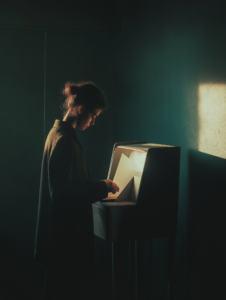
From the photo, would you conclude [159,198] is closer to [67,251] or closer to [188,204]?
[188,204]

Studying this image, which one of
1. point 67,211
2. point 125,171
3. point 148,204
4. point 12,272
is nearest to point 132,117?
point 125,171

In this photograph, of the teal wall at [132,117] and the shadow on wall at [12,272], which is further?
the shadow on wall at [12,272]

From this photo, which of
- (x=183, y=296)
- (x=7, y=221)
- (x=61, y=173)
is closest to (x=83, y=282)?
(x=7, y=221)

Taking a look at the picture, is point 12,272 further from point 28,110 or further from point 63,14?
point 63,14

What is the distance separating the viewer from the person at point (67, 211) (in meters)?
1.73

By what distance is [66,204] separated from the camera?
177cm

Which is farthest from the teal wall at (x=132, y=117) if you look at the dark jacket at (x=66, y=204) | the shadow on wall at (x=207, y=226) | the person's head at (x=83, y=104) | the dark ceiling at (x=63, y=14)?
the person's head at (x=83, y=104)

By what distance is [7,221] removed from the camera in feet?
10.3

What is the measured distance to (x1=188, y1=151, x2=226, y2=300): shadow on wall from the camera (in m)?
1.67

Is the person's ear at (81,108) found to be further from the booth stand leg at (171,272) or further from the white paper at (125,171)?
the booth stand leg at (171,272)

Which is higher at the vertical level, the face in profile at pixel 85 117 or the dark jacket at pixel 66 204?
the face in profile at pixel 85 117

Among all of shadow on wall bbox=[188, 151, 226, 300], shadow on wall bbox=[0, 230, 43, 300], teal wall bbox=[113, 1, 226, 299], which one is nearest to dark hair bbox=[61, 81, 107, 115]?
teal wall bbox=[113, 1, 226, 299]

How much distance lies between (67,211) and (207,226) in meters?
0.70

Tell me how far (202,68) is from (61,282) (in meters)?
1.29
